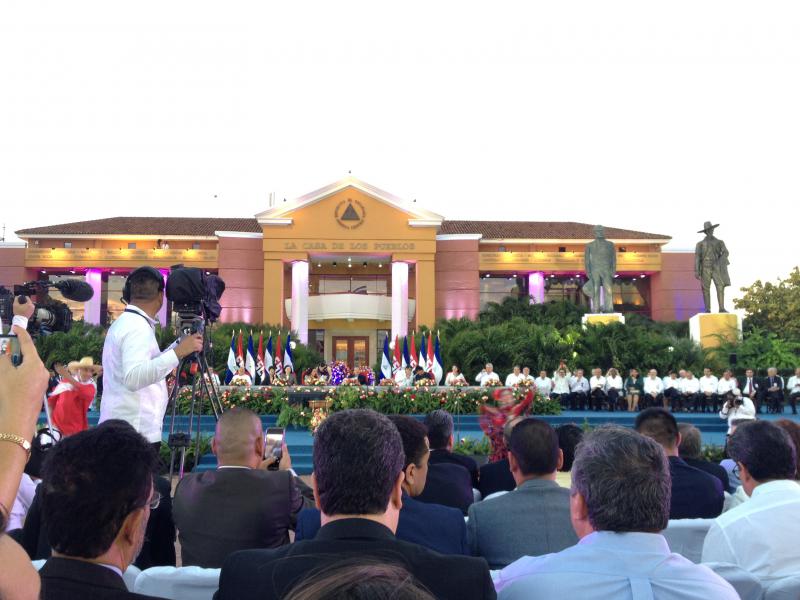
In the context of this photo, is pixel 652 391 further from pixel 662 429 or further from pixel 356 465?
pixel 356 465

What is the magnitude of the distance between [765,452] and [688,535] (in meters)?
0.46

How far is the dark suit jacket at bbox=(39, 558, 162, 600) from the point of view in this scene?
1410 millimetres

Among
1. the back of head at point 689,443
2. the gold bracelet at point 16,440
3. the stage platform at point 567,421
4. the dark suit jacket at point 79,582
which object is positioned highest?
the gold bracelet at point 16,440

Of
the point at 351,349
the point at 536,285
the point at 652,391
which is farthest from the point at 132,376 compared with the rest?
the point at 536,285

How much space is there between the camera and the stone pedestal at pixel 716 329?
18.8 metres

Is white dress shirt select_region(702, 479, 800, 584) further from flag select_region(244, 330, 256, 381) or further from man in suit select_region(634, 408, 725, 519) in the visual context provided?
flag select_region(244, 330, 256, 381)

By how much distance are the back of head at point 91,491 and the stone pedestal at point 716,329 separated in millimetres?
19385

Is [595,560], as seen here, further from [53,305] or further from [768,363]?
[768,363]

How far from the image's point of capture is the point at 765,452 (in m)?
2.78

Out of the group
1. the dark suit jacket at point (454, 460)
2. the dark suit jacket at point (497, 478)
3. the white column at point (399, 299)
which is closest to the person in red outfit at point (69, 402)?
the dark suit jacket at point (454, 460)

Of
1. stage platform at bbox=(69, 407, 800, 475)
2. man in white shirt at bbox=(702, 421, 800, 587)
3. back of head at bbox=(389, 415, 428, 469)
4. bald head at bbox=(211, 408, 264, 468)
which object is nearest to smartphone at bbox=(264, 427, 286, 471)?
bald head at bbox=(211, 408, 264, 468)

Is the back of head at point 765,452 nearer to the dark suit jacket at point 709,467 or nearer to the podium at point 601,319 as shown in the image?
the dark suit jacket at point 709,467

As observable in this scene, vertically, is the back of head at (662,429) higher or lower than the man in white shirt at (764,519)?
higher

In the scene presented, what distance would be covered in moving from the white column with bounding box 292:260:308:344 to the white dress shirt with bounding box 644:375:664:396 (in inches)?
625
